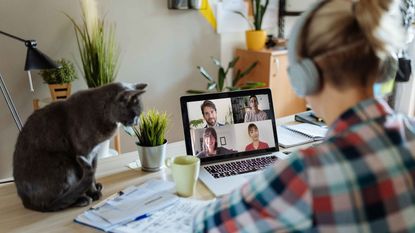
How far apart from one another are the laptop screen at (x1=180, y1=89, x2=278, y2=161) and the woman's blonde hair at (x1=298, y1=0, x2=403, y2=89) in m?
0.74

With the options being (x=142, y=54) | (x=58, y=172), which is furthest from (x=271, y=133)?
(x=142, y=54)

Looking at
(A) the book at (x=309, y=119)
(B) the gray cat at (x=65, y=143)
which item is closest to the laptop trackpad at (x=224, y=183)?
(B) the gray cat at (x=65, y=143)

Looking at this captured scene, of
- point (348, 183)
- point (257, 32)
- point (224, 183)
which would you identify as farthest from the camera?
point (257, 32)

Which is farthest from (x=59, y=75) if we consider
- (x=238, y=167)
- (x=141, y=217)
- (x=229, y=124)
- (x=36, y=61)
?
(x=141, y=217)

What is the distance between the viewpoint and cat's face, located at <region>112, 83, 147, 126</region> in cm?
111

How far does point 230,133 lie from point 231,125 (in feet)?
0.10

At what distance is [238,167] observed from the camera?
4.55ft

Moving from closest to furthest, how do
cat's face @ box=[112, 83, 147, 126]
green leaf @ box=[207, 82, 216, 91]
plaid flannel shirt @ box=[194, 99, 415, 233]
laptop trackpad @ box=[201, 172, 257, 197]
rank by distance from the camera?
plaid flannel shirt @ box=[194, 99, 415, 233], cat's face @ box=[112, 83, 147, 126], laptop trackpad @ box=[201, 172, 257, 197], green leaf @ box=[207, 82, 216, 91]

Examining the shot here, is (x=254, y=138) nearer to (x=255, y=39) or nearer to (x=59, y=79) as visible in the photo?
(x=59, y=79)

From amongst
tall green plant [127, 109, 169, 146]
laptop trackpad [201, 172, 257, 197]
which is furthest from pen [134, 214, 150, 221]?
tall green plant [127, 109, 169, 146]

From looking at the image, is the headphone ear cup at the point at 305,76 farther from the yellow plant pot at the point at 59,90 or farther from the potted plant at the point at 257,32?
the potted plant at the point at 257,32

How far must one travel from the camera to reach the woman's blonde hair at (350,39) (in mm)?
678

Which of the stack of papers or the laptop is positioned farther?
the laptop

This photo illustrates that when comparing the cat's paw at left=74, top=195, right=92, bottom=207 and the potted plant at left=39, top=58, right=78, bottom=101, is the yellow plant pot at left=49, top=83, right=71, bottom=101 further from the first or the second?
the cat's paw at left=74, top=195, right=92, bottom=207
